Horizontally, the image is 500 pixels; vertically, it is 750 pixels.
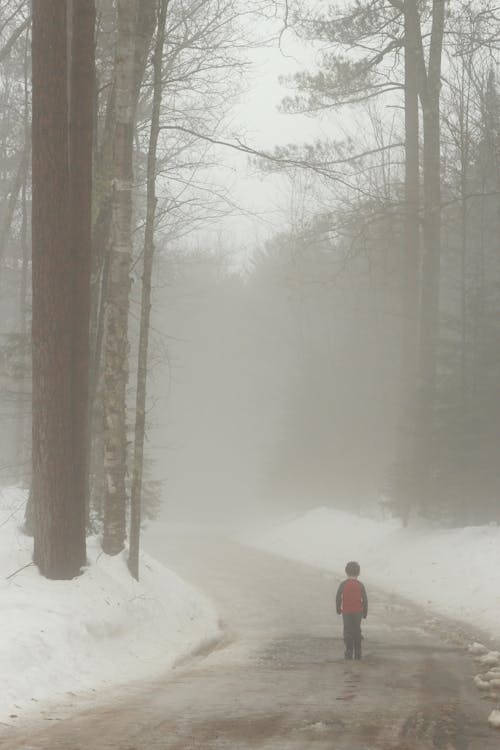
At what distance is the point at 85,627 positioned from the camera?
39.2 feet

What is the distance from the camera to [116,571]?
48.6 feet

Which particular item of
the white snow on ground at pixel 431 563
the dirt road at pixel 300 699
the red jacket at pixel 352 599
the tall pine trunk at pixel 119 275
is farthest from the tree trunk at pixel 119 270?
the white snow on ground at pixel 431 563

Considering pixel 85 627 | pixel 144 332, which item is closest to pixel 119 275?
pixel 144 332

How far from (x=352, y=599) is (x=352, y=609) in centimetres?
17

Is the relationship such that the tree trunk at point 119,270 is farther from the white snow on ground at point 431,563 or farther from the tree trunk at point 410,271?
the tree trunk at point 410,271

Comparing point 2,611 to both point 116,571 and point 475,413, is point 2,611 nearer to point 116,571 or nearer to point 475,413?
point 116,571

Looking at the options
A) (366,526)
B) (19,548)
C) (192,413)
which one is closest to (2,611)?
(19,548)

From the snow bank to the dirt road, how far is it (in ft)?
3.68

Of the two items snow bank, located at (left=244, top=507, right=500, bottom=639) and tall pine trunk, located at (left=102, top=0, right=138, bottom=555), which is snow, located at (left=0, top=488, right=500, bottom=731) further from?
tall pine trunk, located at (left=102, top=0, right=138, bottom=555)

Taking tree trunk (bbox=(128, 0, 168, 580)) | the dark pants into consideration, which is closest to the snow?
tree trunk (bbox=(128, 0, 168, 580))

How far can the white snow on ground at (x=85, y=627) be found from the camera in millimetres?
9867

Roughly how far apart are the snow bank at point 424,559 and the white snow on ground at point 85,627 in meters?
4.62

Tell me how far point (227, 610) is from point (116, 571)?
4.86 meters

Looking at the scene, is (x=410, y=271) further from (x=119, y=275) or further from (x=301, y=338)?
(x=301, y=338)
